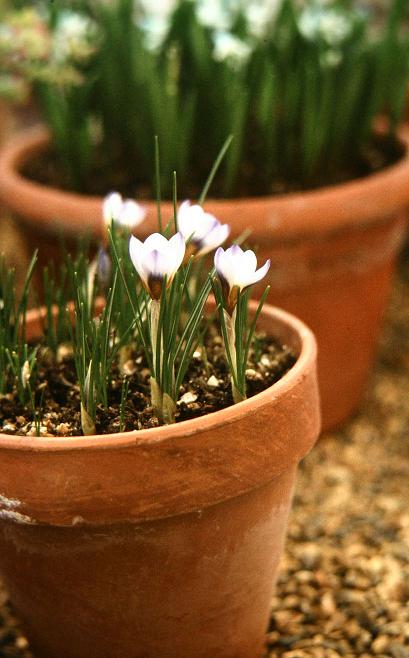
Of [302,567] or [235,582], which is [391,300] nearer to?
[302,567]

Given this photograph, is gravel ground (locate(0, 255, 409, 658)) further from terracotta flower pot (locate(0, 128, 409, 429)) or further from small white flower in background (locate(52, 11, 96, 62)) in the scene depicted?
small white flower in background (locate(52, 11, 96, 62))

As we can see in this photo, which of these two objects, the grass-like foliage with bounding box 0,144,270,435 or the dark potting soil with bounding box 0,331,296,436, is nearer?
the grass-like foliage with bounding box 0,144,270,435

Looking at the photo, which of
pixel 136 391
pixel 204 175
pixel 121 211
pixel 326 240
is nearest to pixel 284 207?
pixel 326 240

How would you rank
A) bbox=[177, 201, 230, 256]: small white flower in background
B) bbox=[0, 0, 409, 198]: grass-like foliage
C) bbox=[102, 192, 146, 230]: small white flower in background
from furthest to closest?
bbox=[0, 0, 409, 198]: grass-like foliage < bbox=[102, 192, 146, 230]: small white flower in background < bbox=[177, 201, 230, 256]: small white flower in background

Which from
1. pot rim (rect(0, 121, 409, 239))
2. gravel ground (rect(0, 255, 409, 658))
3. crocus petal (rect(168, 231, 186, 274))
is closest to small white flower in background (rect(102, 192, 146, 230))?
crocus petal (rect(168, 231, 186, 274))

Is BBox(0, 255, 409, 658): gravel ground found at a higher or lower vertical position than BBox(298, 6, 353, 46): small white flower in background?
lower

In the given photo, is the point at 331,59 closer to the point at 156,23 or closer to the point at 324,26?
the point at 324,26
